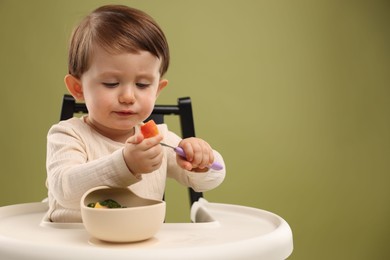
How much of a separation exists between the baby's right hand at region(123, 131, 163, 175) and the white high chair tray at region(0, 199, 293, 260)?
4.1 inches

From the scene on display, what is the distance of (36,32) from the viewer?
1.96 meters

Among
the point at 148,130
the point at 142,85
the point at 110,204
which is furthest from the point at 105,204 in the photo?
the point at 142,85

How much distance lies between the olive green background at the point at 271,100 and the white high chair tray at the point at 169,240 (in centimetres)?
111

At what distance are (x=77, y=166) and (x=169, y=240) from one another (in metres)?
0.19

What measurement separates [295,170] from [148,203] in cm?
159

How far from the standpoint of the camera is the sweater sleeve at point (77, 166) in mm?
686

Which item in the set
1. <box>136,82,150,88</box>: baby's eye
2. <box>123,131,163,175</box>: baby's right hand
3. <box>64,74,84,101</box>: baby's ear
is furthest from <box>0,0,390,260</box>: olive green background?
<box>123,131,163,175</box>: baby's right hand

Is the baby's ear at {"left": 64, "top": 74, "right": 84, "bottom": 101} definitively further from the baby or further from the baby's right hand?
the baby's right hand

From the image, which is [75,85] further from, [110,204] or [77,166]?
[110,204]

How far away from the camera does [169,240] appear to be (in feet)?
2.16

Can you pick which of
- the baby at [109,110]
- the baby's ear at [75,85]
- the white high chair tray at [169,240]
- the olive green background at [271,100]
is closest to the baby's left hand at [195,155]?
the baby at [109,110]

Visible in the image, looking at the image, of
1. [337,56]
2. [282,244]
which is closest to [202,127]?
[337,56]

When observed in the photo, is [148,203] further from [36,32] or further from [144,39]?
[36,32]

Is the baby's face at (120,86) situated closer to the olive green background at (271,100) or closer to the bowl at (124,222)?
the bowl at (124,222)
